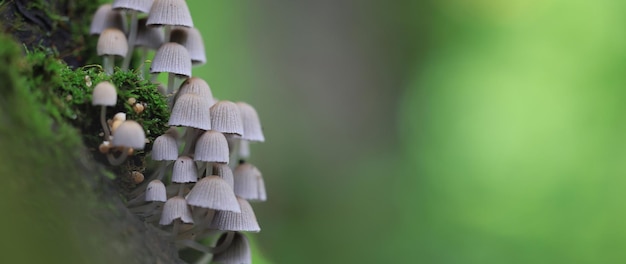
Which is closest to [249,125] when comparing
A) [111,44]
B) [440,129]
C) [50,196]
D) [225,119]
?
[225,119]

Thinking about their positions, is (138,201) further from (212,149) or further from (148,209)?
(212,149)

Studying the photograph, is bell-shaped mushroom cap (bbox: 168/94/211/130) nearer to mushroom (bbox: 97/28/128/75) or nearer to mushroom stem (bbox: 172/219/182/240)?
mushroom stem (bbox: 172/219/182/240)

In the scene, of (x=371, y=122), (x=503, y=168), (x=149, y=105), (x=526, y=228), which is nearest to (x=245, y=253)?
(x=149, y=105)

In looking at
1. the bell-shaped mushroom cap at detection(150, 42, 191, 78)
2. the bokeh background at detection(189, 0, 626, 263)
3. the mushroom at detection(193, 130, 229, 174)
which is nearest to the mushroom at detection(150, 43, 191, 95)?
the bell-shaped mushroom cap at detection(150, 42, 191, 78)

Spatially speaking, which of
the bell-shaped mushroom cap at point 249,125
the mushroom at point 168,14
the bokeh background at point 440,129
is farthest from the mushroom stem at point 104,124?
the bokeh background at point 440,129

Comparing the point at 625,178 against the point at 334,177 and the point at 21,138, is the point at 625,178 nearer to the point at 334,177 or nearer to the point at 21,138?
the point at 334,177
